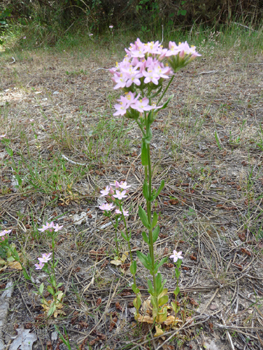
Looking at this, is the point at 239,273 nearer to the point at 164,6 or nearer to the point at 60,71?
the point at 60,71

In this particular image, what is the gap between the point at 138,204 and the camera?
6.65 ft

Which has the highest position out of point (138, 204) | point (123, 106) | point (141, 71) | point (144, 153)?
point (141, 71)

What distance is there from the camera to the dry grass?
4.37 feet

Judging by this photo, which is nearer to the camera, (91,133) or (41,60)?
(91,133)

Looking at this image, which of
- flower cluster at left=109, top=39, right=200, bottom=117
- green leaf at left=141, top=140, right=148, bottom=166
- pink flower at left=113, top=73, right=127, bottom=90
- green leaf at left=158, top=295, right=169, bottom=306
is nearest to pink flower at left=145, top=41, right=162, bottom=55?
flower cluster at left=109, top=39, right=200, bottom=117

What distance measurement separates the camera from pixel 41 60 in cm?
554

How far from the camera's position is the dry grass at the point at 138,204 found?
4.37 feet

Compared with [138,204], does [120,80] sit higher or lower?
higher

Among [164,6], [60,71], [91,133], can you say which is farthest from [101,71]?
[164,6]

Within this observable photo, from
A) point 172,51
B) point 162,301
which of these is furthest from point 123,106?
point 162,301

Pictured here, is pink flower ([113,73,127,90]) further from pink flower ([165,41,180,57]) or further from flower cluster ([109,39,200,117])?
pink flower ([165,41,180,57])

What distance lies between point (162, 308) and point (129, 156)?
1.49 m

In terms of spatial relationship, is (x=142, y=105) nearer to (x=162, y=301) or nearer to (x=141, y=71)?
(x=141, y=71)

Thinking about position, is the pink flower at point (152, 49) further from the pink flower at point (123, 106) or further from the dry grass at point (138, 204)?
the dry grass at point (138, 204)
